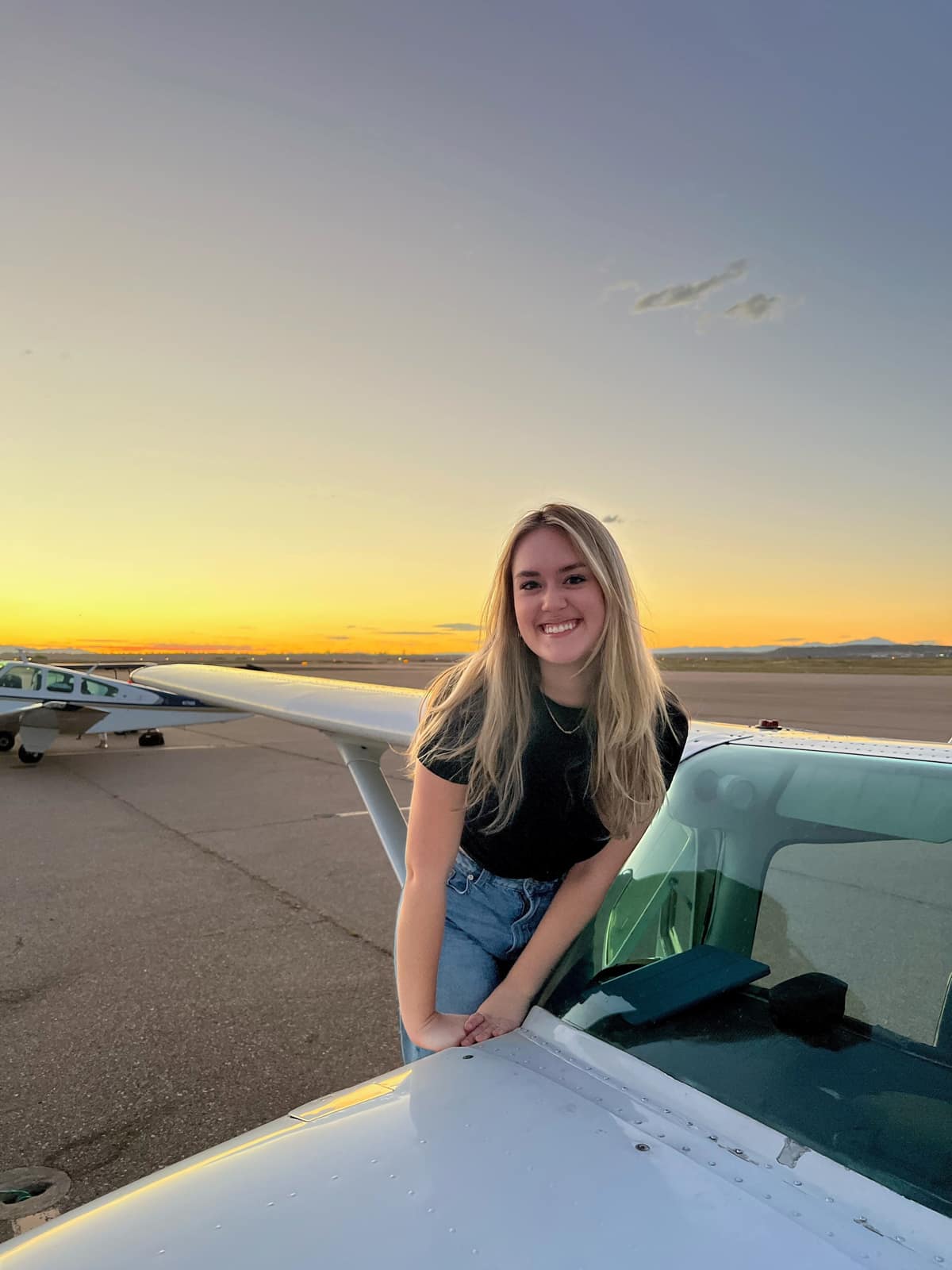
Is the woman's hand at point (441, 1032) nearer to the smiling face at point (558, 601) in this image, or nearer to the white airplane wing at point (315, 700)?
the smiling face at point (558, 601)

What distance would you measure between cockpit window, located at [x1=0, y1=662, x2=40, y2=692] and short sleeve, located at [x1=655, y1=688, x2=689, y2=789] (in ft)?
49.3

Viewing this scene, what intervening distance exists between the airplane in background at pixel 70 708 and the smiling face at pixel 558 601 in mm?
12881

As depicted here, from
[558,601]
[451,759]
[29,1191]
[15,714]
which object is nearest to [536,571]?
[558,601]

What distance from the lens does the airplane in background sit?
13.8 m

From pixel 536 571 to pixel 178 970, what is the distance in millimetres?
3882

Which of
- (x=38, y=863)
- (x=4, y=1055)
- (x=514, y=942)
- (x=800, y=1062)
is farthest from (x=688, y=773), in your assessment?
(x=38, y=863)

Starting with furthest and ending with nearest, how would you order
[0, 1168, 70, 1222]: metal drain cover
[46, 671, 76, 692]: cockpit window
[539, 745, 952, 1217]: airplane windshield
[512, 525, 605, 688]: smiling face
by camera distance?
[46, 671, 76, 692]: cockpit window → [0, 1168, 70, 1222]: metal drain cover → [512, 525, 605, 688]: smiling face → [539, 745, 952, 1217]: airplane windshield

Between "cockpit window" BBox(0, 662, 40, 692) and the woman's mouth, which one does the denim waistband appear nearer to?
the woman's mouth

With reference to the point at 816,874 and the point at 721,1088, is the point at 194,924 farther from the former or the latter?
the point at 721,1088

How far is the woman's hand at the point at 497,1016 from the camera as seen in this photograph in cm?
Answer: 169

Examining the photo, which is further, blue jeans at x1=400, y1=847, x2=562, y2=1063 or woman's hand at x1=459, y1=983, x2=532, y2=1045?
blue jeans at x1=400, y1=847, x2=562, y2=1063

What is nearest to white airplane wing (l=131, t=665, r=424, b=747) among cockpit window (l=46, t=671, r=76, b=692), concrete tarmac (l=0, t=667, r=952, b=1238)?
concrete tarmac (l=0, t=667, r=952, b=1238)

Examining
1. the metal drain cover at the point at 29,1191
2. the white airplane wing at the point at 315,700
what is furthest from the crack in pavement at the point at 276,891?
the metal drain cover at the point at 29,1191

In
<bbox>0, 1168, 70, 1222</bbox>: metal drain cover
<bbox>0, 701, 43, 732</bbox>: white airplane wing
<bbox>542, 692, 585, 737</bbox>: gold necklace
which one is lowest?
<bbox>0, 1168, 70, 1222</bbox>: metal drain cover
